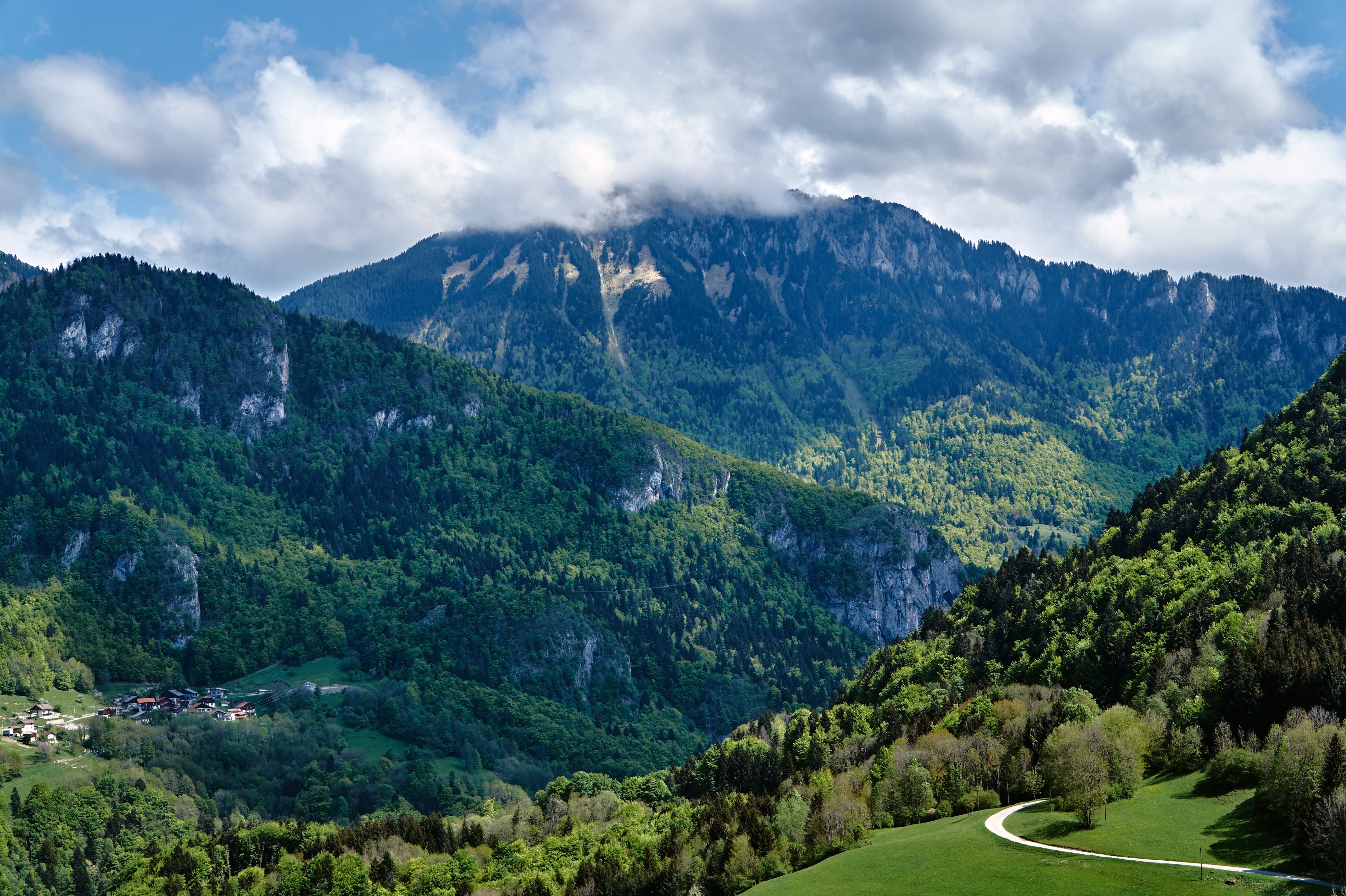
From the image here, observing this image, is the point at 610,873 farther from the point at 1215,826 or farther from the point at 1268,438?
the point at 1268,438

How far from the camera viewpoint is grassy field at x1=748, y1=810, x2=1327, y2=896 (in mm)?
72250

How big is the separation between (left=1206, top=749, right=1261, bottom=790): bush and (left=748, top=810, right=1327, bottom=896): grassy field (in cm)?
1793

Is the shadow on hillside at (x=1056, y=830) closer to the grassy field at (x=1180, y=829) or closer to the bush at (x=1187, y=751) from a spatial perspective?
the grassy field at (x=1180, y=829)

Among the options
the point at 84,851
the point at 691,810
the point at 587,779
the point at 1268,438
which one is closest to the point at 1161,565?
the point at 1268,438

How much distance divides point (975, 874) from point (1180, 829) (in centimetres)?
1565

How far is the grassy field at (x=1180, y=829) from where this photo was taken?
7612 cm

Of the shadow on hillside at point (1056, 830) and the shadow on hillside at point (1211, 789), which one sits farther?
the shadow on hillside at point (1211, 789)

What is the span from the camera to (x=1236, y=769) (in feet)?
297

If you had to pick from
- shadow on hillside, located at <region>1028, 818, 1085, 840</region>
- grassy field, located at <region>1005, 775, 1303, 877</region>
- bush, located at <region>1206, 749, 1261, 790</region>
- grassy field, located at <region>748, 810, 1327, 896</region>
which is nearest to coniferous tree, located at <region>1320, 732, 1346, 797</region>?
grassy field, located at <region>1005, 775, 1303, 877</region>

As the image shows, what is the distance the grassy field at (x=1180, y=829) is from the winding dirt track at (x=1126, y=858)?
23.2 inches

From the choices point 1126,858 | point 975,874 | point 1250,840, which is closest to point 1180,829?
point 1250,840

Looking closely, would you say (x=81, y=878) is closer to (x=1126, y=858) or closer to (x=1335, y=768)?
(x=1126, y=858)

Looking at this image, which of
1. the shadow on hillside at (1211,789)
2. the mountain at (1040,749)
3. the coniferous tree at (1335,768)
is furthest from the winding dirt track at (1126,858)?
the shadow on hillside at (1211,789)

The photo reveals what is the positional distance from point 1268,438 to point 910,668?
218 feet
